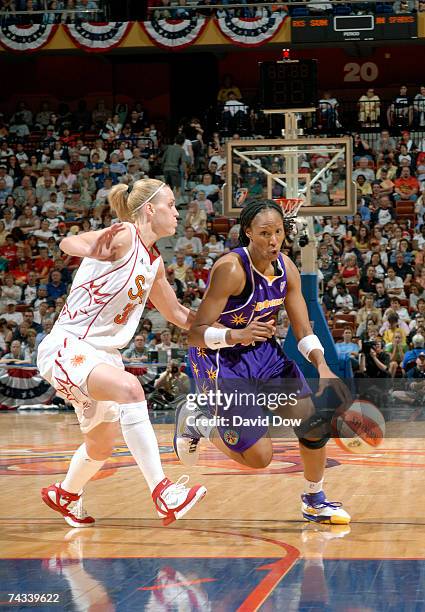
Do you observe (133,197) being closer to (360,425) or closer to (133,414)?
(133,414)

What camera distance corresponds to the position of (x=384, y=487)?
748 cm

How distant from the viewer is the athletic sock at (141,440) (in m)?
5.40

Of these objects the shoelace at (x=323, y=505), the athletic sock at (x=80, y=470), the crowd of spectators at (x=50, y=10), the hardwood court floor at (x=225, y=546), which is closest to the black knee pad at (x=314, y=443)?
the shoelace at (x=323, y=505)

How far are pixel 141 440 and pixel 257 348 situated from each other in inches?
38.1

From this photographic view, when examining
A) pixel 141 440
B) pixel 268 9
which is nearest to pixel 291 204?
pixel 141 440

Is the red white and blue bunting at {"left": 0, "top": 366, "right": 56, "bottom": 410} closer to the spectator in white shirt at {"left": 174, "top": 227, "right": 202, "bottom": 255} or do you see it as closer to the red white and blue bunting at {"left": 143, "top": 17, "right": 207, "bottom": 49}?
the spectator in white shirt at {"left": 174, "top": 227, "right": 202, "bottom": 255}

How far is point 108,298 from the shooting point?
564 centimetres

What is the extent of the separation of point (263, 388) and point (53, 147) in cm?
1775

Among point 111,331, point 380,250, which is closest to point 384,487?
Answer: point 111,331

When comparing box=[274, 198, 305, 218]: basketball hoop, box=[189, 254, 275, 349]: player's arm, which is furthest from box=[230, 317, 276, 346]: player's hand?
box=[274, 198, 305, 218]: basketball hoop

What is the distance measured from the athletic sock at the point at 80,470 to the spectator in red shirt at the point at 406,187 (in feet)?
49.1

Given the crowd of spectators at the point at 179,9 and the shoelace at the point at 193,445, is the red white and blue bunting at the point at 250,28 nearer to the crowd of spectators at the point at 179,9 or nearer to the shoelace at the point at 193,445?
the crowd of spectators at the point at 179,9

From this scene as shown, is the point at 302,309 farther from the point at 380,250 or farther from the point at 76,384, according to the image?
the point at 380,250

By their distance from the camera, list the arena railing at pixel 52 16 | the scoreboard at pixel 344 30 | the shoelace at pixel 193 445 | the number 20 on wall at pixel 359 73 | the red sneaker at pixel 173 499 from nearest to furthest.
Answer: the red sneaker at pixel 173 499
the shoelace at pixel 193 445
the scoreboard at pixel 344 30
the arena railing at pixel 52 16
the number 20 on wall at pixel 359 73
